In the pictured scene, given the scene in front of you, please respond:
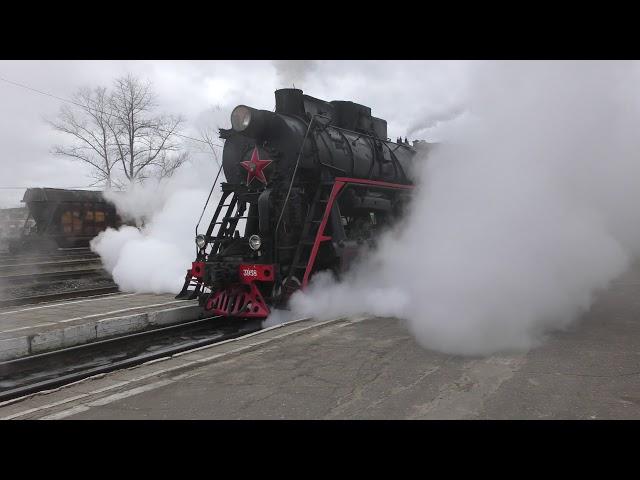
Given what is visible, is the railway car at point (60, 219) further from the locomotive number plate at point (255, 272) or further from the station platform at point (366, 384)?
the station platform at point (366, 384)

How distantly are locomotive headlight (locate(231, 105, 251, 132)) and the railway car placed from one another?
17280 millimetres

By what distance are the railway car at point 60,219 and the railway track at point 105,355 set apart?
16.7 meters

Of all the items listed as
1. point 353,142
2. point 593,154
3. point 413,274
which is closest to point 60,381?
point 413,274

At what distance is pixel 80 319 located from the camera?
7.98 metres

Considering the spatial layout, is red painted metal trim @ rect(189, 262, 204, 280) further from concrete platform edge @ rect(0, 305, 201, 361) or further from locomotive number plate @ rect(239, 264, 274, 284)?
concrete platform edge @ rect(0, 305, 201, 361)

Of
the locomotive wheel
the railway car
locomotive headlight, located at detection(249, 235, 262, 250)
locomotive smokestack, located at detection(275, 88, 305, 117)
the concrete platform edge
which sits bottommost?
the concrete platform edge

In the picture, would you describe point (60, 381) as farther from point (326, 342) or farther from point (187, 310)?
point (187, 310)

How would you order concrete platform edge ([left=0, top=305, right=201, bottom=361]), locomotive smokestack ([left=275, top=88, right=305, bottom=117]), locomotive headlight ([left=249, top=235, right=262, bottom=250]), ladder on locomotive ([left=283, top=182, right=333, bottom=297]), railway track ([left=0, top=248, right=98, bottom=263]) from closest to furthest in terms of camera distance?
concrete platform edge ([left=0, top=305, right=201, bottom=361]) < locomotive headlight ([left=249, top=235, right=262, bottom=250]) < ladder on locomotive ([left=283, top=182, right=333, bottom=297]) < locomotive smokestack ([left=275, top=88, right=305, bottom=117]) < railway track ([left=0, top=248, right=98, bottom=263])

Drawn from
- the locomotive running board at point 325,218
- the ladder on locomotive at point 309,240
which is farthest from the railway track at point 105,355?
the locomotive running board at point 325,218

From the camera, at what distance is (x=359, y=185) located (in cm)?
890

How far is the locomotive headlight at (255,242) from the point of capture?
25.2ft

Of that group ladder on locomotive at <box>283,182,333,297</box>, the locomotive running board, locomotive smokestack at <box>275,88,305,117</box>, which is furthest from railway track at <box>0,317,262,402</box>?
locomotive smokestack at <box>275,88,305,117</box>

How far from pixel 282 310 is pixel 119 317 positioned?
262 centimetres

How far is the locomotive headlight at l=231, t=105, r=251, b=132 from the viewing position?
7.86 meters
